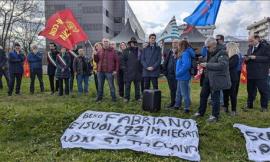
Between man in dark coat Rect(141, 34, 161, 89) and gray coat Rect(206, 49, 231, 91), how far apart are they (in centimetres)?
244

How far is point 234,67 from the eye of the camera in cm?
942

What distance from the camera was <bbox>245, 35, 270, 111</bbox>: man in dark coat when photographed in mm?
9594

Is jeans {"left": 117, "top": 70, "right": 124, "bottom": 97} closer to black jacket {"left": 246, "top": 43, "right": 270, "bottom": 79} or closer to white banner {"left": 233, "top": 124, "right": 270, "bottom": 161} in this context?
black jacket {"left": 246, "top": 43, "right": 270, "bottom": 79}

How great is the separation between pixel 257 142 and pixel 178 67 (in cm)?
303

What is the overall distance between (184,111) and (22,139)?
4.28m

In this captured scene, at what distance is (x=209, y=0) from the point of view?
11422 millimetres

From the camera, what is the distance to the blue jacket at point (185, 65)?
9250 mm

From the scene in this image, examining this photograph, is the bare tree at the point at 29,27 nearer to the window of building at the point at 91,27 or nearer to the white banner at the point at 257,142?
the window of building at the point at 91,27

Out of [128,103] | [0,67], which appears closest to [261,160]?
[128,103]

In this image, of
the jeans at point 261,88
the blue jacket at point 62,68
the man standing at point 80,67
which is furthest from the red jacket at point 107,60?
the jeans at point 261,88

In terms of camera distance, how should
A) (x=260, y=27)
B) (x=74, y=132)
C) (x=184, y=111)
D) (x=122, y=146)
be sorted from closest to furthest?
1. (x=122, y=146)
2. (x=74, y=132)
3. (x=184, y=111)
4. (x=260, y=27)

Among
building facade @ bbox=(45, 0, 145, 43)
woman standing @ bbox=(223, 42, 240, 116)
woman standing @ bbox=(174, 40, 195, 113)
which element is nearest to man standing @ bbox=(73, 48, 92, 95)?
woman standing @ bbox=(174, 40, 195, 113)

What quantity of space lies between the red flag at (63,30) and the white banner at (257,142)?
7.48 m

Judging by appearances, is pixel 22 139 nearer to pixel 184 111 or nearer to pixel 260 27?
pixel 184 111
